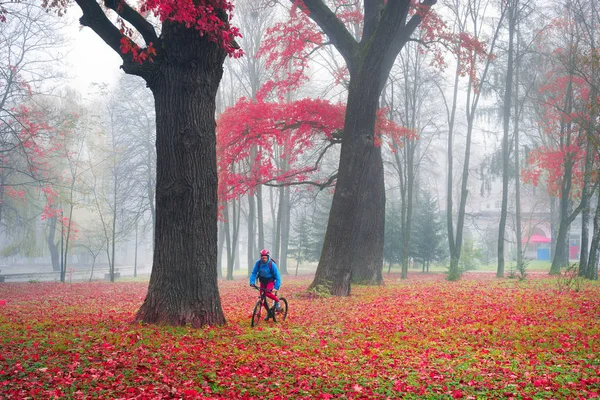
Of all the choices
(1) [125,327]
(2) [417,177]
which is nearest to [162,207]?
(1) [125,327]

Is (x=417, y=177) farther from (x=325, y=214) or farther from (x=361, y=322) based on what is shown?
(x=361, y=322)

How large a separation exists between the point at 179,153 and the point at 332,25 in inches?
314

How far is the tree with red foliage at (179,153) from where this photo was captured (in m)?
7.96

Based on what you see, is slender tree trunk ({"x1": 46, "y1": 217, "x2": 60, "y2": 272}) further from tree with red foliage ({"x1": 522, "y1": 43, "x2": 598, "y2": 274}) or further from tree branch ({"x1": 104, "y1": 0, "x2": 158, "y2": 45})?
tree with red foliage ({"x1": 522, "y1": 43, "x2": 598, "y2": 274})

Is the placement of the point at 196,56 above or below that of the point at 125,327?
above

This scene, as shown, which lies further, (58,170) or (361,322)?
(58,170)

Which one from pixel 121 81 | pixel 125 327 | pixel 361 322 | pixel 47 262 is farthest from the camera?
pixel 47 262

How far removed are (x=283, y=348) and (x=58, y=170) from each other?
32344mm

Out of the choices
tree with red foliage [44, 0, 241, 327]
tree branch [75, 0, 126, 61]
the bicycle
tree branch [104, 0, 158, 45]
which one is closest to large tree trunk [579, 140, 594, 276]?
the bicycle

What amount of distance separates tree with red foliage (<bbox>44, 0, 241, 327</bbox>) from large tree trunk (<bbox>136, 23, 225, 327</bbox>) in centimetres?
2

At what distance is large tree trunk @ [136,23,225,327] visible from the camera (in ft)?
26.3

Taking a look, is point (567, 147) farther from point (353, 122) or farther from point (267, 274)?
point (267, 274)

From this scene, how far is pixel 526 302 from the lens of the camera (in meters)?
11.0

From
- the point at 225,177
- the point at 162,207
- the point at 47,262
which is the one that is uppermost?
the point at 225,177
